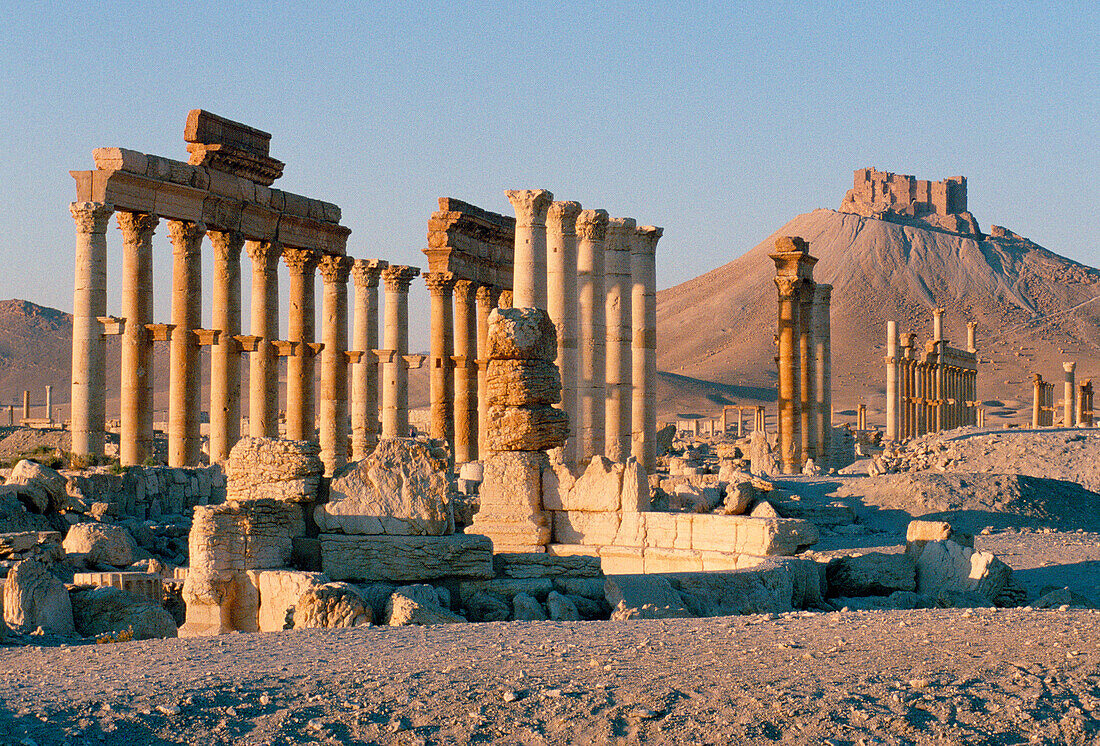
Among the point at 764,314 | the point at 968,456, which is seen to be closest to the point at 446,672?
the point at 968,456

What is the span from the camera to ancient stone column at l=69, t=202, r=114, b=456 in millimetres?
25781

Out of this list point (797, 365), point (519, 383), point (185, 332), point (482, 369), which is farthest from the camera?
point (482, 369)

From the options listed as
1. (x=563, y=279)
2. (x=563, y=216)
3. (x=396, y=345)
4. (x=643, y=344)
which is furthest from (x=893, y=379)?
(x=563, y=216)

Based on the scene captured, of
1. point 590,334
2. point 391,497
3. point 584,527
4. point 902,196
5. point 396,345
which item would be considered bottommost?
point 584,527

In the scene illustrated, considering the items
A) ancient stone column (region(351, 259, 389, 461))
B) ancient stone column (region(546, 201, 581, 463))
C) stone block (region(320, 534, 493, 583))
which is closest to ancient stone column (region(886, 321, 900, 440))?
ancient stone column (region(351, 259, 389, 461))

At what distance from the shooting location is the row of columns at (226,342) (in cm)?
2644

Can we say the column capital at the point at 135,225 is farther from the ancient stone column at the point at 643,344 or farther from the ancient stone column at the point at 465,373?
the ancient stone column at the point at 465,373

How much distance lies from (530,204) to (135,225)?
323 inches

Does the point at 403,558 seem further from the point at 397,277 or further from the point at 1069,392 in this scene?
the point at 1069,392

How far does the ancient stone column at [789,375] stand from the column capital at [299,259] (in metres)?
12.7

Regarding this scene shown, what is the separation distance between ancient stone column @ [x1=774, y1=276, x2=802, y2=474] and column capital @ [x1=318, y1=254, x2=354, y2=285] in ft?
38.8

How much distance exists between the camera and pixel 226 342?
95.9ft

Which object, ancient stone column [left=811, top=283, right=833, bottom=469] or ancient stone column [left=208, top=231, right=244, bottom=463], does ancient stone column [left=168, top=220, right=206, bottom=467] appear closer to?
ancient stone column [left=208, top=231, right=244, bottom=463]

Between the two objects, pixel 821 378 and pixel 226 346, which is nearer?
pixel 226 346
